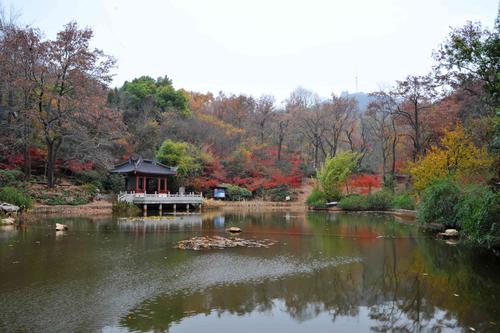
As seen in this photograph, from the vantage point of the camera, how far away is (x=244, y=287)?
9141mm

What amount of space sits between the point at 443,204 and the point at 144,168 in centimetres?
2378

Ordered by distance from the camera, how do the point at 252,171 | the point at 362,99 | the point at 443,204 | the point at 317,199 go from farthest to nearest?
the point at 362,99
the point at 252,171
the point at 317,199
the point at 443,204

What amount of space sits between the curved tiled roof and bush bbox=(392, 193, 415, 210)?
17.9m

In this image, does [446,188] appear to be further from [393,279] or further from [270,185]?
[270,185]

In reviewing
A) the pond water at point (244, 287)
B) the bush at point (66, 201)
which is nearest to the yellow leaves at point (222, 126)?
the bush at point (66, 201)

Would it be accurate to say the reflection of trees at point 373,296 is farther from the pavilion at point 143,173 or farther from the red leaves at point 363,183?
the red leaves at point 363,183

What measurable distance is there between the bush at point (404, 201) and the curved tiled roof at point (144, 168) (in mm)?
17899

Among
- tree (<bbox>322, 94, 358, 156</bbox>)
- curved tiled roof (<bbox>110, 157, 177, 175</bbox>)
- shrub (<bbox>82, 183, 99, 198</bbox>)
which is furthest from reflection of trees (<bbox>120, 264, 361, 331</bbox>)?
tree (<bbox>322, 94, 358, 156</bbox>)

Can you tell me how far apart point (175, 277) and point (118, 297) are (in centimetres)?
Result: 190

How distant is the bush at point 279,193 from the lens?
43881 mm

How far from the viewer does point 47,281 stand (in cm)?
922

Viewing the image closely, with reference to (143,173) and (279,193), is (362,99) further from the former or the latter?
(143,173)

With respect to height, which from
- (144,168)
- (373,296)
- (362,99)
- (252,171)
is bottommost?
(373,296)

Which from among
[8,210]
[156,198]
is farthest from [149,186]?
[8,210]
